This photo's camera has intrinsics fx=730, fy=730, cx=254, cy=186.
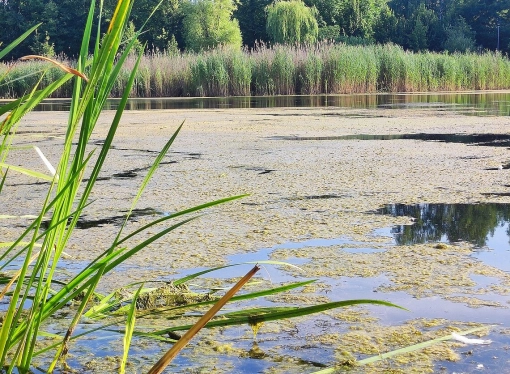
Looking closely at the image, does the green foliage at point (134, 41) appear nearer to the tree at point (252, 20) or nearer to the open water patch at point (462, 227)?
the open water patch at point (462, 227)

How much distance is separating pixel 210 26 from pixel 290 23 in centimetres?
502

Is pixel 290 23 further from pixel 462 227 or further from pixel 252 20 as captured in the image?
pixel 462 227

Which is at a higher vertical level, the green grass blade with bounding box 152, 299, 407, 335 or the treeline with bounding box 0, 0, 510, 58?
the treeline with bounding box 0, 0, 510, 58

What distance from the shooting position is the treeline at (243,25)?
27.5 meters

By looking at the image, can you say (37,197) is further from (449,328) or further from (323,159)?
(449,328)

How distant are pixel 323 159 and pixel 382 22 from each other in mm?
29486

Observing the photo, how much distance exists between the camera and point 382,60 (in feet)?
41.5

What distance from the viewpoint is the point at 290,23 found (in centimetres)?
2300

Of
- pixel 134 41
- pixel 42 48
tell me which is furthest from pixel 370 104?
pixel 42 48

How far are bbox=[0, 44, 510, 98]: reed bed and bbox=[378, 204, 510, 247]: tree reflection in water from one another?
390 inches

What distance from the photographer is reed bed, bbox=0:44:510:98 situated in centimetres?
1225

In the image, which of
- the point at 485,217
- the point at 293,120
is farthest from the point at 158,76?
the point at 485,217

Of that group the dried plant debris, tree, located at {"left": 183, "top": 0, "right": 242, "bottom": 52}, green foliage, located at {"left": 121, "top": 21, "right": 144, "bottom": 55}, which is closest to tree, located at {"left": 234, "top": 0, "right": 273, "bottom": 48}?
tree, located at {"left": 183, "top": 0, "right": 242, "bottom": 52}

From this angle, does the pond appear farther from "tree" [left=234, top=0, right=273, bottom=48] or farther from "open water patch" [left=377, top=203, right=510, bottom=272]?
"tree" [left=234, top=0, right=273, bottom=48]
